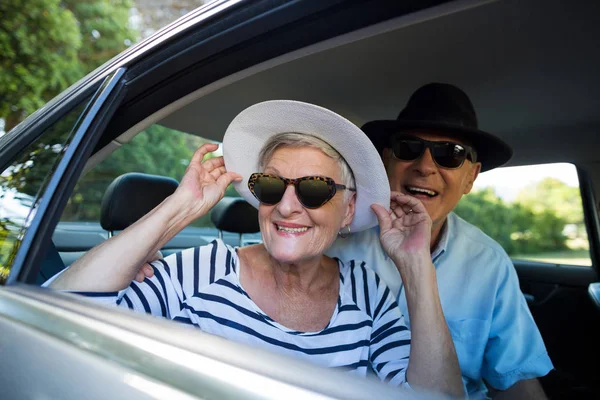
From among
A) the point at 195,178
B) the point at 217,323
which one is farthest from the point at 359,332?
the point at 195,178

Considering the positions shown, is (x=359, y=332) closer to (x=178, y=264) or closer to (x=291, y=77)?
(x=178, y=264)

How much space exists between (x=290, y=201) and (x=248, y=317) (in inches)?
20.0

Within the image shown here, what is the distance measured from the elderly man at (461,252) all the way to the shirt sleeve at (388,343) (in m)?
0.24

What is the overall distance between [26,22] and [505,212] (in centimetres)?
1297

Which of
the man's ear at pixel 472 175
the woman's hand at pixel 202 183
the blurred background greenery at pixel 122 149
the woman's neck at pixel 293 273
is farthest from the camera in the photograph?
the blurred background greenery at pixel 122 149

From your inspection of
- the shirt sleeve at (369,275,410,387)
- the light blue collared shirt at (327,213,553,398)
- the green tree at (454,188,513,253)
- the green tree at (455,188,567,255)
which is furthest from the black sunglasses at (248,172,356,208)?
the green tree at (454,188,513,253)

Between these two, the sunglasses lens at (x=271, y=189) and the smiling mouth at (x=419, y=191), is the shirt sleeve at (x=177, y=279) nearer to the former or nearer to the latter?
the sunglasses lens at (x=271, y=189)

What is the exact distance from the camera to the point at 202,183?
6.57 ft

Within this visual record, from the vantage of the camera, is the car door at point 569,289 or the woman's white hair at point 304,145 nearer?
the woman's white hair at point 304,145

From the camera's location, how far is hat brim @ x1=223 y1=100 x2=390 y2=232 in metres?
1.81

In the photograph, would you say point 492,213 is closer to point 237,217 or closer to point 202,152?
point 237,217

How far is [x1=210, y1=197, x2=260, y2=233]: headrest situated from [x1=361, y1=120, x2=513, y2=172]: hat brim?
69.2 inches

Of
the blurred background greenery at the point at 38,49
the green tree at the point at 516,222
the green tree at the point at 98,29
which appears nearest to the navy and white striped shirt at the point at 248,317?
the green tree at the point at 516,222

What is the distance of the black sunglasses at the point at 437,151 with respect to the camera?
2396 millimetres
